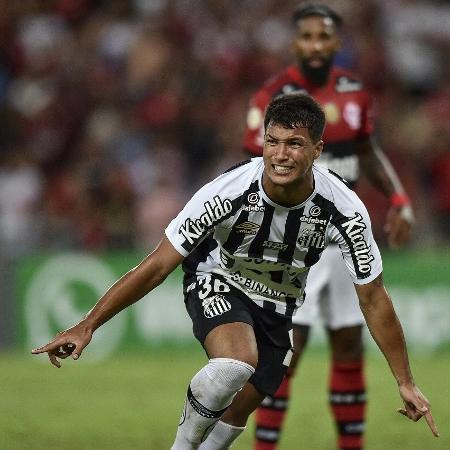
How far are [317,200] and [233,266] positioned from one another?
55cm

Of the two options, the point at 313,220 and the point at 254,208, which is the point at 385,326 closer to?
the point at 313,220

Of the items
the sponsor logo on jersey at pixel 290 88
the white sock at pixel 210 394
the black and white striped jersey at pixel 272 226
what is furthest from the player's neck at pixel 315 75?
the white sock at pixel 210 394

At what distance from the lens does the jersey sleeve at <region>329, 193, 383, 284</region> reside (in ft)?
17.4

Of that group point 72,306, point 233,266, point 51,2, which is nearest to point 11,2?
point 51,2

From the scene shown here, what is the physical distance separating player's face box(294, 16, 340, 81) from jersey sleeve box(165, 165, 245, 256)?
5.84ft

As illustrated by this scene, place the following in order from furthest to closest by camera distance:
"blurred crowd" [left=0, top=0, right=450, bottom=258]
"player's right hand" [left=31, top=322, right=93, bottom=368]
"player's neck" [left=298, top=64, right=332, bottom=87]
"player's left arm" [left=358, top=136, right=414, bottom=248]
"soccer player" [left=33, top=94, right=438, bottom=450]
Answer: "blurred crowd" [left=0, top=0, right=450, bottom=258] → "player's left arm" [left=358, top=136, right=414, bottom=248] → "player's neck" [left=298, top=64, right=332, bottom=87] → "soccer player" [left=33, top=94, right=438, bottom=450] → "player's right hand" [left=31, top=322, right=93, bottom=368]

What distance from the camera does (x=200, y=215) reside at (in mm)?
5250

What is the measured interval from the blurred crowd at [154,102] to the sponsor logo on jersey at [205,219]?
6.44 m

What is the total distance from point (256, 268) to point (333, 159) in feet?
4.55

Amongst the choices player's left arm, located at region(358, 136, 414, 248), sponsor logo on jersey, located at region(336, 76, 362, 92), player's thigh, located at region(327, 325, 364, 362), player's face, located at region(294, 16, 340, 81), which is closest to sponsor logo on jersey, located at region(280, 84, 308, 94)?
player's face, located at region(294, 16, 340, 81)

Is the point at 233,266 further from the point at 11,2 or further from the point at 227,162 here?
the point at 11,2

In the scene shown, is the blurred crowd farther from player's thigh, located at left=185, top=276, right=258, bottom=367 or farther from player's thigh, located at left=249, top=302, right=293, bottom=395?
player's thigh, located at left=185, top=276, right=258, bottom=367

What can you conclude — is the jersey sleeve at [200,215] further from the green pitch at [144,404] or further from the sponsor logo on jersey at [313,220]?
the green pitch at [144,404]

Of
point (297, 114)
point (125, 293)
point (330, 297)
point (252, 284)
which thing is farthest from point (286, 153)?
point (330, 297)
